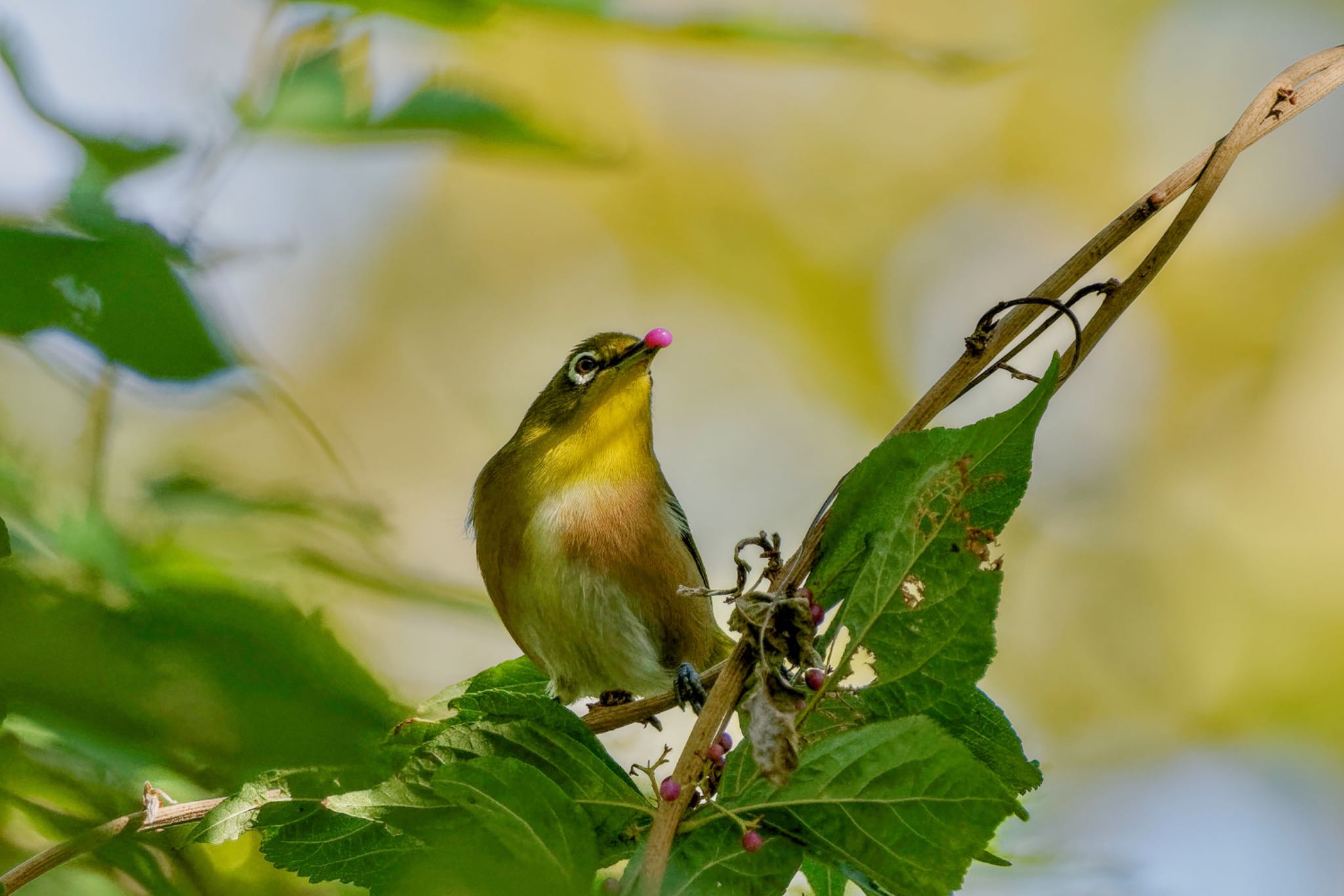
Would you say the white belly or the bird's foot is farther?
the white belly

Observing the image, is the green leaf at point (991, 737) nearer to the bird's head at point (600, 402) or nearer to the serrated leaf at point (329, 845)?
the serrated leaf at point (329, 845)

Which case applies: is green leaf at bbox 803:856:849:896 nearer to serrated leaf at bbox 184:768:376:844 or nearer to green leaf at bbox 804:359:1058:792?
green leaf at bbox 804:359:1058:792

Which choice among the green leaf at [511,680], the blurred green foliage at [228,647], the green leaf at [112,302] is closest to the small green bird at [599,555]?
the green leaf at [511,680]

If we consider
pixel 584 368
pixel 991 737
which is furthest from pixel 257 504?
pixel 584 368

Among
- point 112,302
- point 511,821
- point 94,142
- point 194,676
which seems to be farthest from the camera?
point 94,142

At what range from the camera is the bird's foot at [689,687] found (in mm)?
3131

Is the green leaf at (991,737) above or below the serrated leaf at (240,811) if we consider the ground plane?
above

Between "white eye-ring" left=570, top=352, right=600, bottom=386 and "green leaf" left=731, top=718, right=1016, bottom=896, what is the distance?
124 inches

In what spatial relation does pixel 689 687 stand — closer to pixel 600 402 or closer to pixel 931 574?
pixel 600 402

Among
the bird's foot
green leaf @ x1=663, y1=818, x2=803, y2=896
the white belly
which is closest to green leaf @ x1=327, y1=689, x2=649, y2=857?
green leaf @ x1=663, y1=818, x2=803, y2=896

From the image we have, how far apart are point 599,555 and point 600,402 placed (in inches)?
25.6

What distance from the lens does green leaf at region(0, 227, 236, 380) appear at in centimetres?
85

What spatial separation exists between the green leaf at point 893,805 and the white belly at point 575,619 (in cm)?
251

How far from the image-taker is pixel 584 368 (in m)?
4.59
